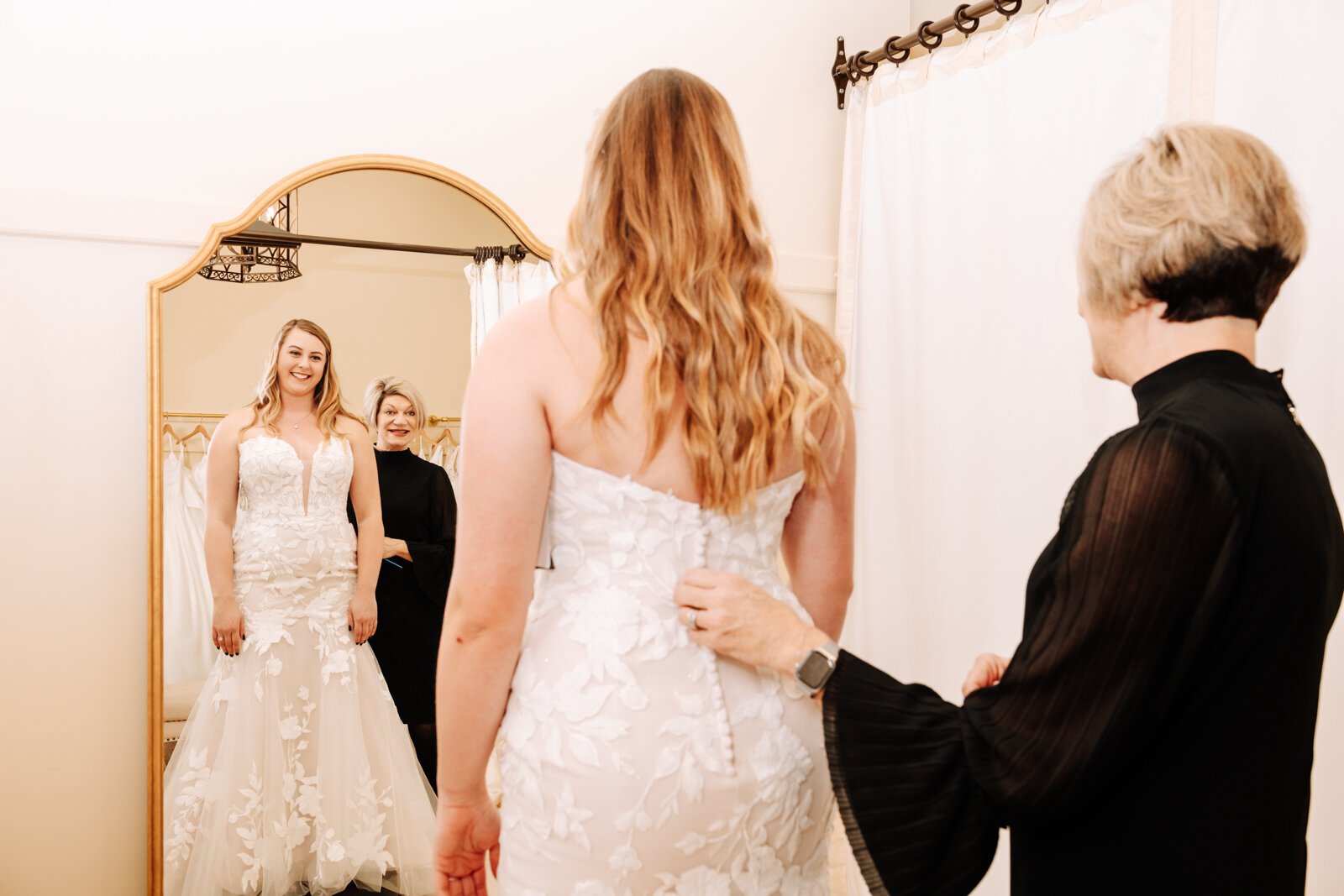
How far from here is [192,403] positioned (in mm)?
2008

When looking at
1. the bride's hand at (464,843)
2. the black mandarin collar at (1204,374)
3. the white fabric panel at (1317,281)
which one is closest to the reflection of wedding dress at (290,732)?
the bride's hand at (464,843)

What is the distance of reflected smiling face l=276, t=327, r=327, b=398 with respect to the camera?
205 centimetres

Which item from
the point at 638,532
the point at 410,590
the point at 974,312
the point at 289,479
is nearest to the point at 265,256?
the point at 289,479

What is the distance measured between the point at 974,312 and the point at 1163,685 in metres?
1.59

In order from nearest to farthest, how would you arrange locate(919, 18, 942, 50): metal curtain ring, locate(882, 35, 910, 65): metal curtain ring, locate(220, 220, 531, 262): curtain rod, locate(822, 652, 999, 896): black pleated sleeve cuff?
locate(822, 652, 999, 896): black pleated sleeve cuff → locate(220, 220, 531, 262): curtain rod → locate(919, 18, 942, 50): metal curtain ring → locate(882, 35, 910, 65): metal curtain ring

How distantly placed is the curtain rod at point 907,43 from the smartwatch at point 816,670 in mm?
1755

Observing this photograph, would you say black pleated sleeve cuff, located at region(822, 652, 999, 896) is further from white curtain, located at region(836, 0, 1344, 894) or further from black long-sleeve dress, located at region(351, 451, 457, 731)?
black long-sleeve dress, located at region(351, 451, 457, 731)

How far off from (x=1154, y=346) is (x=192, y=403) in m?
1.72

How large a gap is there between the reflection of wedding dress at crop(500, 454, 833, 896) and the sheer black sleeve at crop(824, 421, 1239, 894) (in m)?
0.11

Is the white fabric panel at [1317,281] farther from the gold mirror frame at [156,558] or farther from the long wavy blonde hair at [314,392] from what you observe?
the gold mirror frame at [156,558]

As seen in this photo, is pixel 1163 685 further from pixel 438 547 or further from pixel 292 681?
pixel 292 681

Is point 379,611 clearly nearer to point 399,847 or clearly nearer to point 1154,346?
point 399,847

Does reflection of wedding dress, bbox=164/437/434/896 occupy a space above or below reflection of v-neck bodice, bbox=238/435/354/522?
below

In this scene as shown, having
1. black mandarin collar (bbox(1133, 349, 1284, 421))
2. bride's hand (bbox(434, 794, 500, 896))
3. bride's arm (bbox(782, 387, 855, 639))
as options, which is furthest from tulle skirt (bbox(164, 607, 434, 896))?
black mandarin collar (bbox(1133, 349, 1284, 421))
